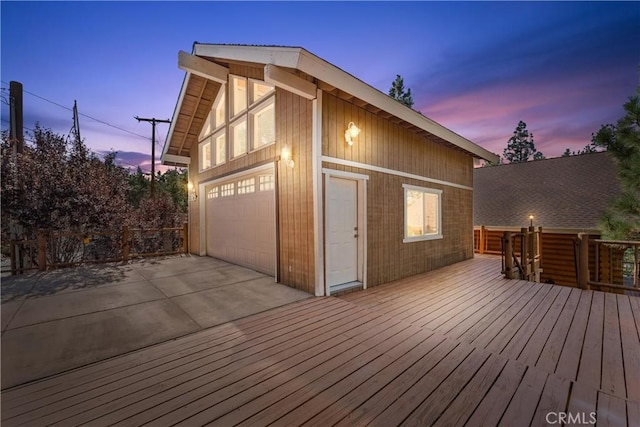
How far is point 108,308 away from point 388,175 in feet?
17.3

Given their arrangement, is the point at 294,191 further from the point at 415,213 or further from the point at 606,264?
the point at 606,264

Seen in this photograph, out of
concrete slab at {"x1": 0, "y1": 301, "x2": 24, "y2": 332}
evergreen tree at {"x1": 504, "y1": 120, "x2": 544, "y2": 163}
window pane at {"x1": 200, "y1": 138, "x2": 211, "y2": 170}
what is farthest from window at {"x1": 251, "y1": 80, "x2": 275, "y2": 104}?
evergreen tree at {"x1": 504, "y1": 120, "x2": 544, "y2": 163}

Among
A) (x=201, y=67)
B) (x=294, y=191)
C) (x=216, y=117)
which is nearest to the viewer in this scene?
(x=294, y=191)

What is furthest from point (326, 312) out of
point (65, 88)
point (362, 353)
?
point (65, 88)

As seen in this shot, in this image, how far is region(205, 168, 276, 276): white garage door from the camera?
5500 mm

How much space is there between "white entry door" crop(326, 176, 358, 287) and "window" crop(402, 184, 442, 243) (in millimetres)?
1539

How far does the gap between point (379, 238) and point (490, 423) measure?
3527mm

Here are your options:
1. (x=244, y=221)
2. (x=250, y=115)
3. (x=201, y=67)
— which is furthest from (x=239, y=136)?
(x=244, y=221)

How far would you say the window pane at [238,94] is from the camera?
6.32m

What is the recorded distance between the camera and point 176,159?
9.16m

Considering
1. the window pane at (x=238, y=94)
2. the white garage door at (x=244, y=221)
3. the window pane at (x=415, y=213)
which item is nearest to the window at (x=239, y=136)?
the window pane at (x=238, y=94)

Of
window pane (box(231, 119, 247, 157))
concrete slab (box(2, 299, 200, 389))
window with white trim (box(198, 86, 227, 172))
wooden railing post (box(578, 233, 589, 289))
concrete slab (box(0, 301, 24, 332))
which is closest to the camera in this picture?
concrete slab (box(2, 299, 200, 389))

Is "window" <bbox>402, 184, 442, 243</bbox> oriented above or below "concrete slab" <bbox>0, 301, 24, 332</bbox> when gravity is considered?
above

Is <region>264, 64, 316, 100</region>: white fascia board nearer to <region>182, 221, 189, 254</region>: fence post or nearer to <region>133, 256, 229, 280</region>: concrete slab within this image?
<region>133, 256, 229, 280</region>: concrete slab
